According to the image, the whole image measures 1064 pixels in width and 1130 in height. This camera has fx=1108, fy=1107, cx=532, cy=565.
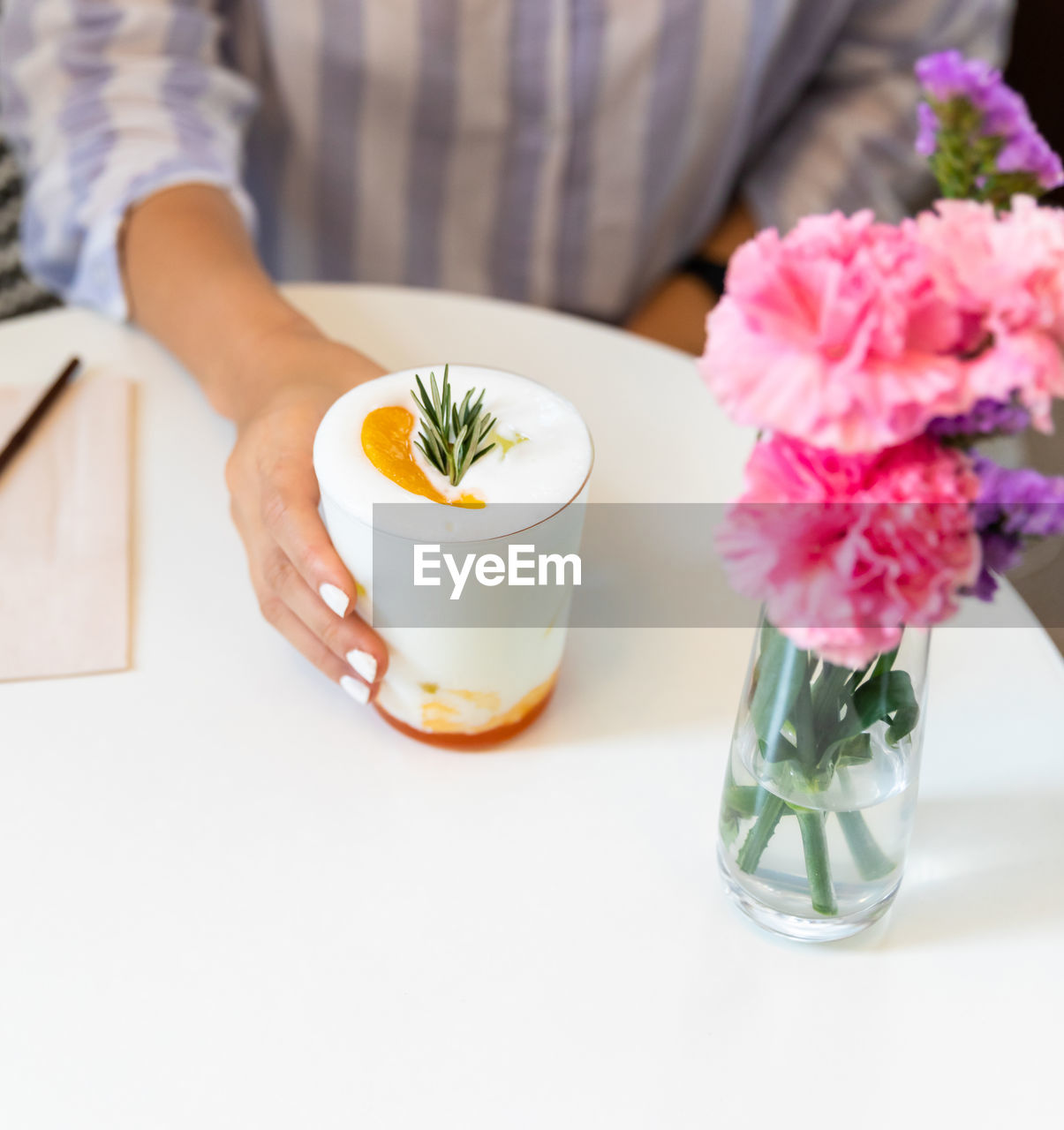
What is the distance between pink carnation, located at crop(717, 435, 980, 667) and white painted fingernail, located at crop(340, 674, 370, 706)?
0.24 m

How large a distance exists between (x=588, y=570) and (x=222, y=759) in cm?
20

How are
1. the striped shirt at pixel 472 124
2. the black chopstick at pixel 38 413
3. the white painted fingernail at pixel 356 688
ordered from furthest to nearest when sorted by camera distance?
the striped shirt at pixel 472 124 < the black chopstick at pixel 38 413 < the white painted fingernail at pixel 356 688

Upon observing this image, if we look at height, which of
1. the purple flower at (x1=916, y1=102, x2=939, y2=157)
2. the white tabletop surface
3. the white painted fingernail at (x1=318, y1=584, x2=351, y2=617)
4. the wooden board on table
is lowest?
the white tabletop surface

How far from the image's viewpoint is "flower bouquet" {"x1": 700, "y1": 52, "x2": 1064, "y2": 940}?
22 cm

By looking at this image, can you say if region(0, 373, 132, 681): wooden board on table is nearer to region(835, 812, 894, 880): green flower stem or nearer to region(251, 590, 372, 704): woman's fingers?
region(251, 590, 372, 704): woman's fingers

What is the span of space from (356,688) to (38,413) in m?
0.27

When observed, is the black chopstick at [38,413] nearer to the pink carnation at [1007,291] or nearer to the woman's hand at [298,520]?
the woman's hand at [298,520]

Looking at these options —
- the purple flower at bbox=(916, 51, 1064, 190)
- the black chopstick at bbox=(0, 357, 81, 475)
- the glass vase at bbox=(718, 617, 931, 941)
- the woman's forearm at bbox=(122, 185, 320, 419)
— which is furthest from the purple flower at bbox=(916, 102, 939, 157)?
the black chopstick at bbox=(0, 357, 81, 475)

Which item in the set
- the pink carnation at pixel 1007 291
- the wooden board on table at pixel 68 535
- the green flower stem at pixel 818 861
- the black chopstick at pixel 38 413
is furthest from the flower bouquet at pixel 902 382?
the black chopstick at pixel 38 413

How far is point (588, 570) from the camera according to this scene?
0.55 metres

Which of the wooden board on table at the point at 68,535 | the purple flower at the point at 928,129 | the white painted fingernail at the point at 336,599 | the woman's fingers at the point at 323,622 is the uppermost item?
the purple flower at the point at 928,129

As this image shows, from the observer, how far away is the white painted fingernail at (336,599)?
16.4 inches

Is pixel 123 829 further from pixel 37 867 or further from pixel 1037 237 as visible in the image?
pixel 1037 237

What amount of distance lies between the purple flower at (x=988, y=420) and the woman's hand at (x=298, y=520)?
239mm
